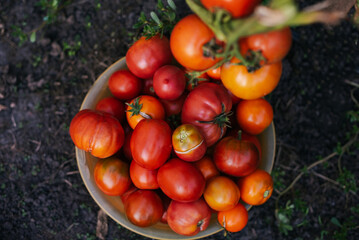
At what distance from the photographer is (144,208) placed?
1201 mm

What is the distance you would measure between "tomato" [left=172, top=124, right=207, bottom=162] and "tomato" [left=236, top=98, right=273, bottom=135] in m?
0.26

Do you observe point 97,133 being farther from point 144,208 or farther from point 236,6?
point 236,6

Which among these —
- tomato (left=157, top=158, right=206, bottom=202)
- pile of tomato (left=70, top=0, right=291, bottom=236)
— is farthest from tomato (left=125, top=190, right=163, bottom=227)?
tomato (left=157, top=158, right=206, bottom=202)

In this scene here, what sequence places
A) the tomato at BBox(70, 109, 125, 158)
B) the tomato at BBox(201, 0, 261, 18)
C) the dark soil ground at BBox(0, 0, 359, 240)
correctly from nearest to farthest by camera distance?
the tomato at BBox(201, 0, 261, 18)
the tomato at BBox(70, 109, 125, 158)
the dark soil ground at BBox(0, 0, 359, 240)

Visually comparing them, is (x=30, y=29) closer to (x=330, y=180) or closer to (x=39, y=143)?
(x=39, y=143)

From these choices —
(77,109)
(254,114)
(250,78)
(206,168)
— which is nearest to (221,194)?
(206,168)

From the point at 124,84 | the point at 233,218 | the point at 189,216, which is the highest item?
the point at 124,84

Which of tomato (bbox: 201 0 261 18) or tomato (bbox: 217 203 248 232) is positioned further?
tomato (bbox: 217 203 248 232)

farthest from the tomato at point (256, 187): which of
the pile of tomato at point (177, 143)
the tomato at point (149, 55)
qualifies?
the tomato at point (149, 55)

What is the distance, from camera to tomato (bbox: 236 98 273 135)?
4.11ft

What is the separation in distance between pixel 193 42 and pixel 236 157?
0.51 meters

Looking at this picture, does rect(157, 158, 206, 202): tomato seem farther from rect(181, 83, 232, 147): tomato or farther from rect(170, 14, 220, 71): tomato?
rect(170, 14, 220, 71): tomato

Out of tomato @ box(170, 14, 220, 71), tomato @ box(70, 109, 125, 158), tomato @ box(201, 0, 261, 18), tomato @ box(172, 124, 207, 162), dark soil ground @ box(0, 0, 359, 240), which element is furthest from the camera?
dark soil ground @ box(0, 0, 359, 240)

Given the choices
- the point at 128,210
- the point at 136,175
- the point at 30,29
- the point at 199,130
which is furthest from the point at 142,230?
the point at 30,29
